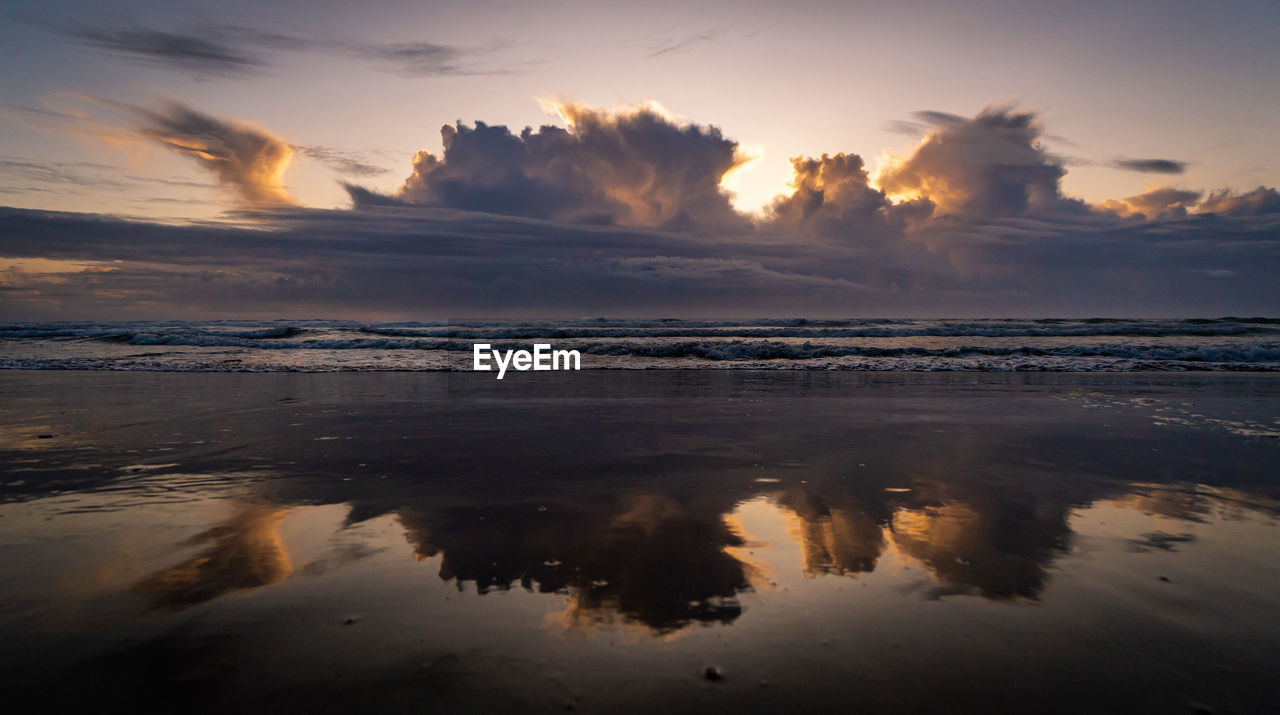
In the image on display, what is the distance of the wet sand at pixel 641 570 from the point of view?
2.39 m

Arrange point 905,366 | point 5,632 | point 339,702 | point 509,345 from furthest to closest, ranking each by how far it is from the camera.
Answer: point 509,345
point 905,366
point 5,632
point 339,702

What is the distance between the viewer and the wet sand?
7.83 feet

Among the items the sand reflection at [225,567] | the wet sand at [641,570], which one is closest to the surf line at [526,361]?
the wet sand at [641,570]

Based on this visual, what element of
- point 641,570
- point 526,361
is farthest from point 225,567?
point 526,361

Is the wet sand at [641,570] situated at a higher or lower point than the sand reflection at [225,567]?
higher

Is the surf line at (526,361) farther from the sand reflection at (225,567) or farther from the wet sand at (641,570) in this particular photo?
the sand reflection at (225,567)

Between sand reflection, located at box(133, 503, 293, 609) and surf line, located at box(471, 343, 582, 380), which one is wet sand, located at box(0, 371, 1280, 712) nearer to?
sand reflection, located at box(133, 503, 293, 609)

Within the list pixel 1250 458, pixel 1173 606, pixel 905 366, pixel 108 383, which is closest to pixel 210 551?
pixel 1173 606

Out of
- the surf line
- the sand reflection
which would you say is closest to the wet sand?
the sand reflection

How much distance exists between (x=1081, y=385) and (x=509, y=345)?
2454cm

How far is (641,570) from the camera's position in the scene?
11.3 ft

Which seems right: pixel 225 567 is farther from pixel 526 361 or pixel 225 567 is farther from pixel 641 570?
pixel 526 361

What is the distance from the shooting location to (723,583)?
10.8 ft

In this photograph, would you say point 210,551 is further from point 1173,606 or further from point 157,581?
point 1173,606
